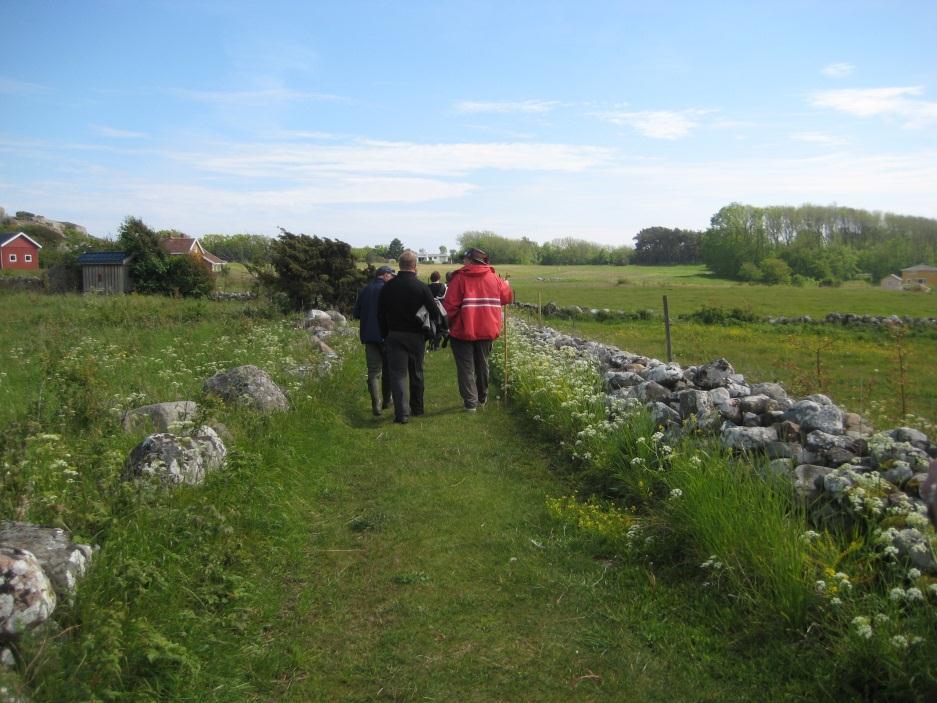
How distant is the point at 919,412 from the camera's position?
37.7 feet

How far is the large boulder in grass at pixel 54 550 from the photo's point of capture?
383cm

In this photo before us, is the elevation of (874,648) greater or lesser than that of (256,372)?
lesser

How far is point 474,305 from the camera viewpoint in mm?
10711

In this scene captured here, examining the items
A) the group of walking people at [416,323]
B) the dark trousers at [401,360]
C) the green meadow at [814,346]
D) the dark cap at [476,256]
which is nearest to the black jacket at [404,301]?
the group of walking people at [416,323]

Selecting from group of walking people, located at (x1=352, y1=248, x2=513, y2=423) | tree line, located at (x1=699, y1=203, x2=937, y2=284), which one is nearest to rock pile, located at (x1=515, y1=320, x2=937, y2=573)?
group of walking people, located at (x1=352, y1=248, x2=513, y2=423)

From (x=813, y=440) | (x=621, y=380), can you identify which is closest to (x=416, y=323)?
(x=621, y=380)

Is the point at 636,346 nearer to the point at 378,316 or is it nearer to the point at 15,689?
the point at 378,316

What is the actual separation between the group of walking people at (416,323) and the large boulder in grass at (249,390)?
5.22 feet

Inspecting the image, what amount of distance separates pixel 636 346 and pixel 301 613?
61.0ft

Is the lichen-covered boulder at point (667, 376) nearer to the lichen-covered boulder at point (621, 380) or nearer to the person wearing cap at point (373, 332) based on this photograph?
the lichen-covered boulder at point (621, 380)

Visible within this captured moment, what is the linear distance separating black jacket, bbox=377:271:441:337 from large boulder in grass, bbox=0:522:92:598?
6267 millimetres

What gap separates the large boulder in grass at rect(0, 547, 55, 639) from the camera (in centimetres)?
338

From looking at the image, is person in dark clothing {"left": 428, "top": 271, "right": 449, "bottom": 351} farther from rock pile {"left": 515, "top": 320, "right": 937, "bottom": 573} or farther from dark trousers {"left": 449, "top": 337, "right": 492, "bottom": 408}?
rock pile {"left": 515, "top": 320, "right": 937, "bottom": 573}

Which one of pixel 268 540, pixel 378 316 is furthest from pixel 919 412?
pixel 268 540
